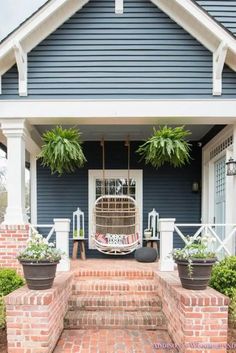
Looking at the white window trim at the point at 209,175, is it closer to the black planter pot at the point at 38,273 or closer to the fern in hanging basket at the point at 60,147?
the fern in hanging basket at the point at 60,147

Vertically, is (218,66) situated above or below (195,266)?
above

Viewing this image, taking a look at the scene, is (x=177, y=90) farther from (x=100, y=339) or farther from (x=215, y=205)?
(x=100, y=339)

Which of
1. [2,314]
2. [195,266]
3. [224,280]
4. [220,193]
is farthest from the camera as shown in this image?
[220,193]

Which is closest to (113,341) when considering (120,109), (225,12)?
(120,109)

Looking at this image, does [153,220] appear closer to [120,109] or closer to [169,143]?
[169,143]

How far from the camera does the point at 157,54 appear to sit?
4.84 m

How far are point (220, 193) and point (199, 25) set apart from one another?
10.4 feet

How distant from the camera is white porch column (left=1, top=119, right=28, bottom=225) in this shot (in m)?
4.73

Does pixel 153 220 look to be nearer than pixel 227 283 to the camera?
No

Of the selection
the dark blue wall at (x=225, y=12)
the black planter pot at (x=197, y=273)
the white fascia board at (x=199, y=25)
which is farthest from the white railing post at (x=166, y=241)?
the dark blue wall at (x=225, y=12)

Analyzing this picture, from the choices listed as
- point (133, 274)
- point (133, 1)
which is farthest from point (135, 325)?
point (133, 1)

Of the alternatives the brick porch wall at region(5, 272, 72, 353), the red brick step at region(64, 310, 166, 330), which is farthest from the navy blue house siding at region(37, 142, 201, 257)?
the brick porch wall at region(5, 272, 72, 353)

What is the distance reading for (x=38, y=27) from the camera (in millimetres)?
4609

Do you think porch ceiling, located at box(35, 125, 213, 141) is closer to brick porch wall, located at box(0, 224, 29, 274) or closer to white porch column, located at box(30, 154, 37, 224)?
white porch column, located at box(30, 154, 37, 224)
